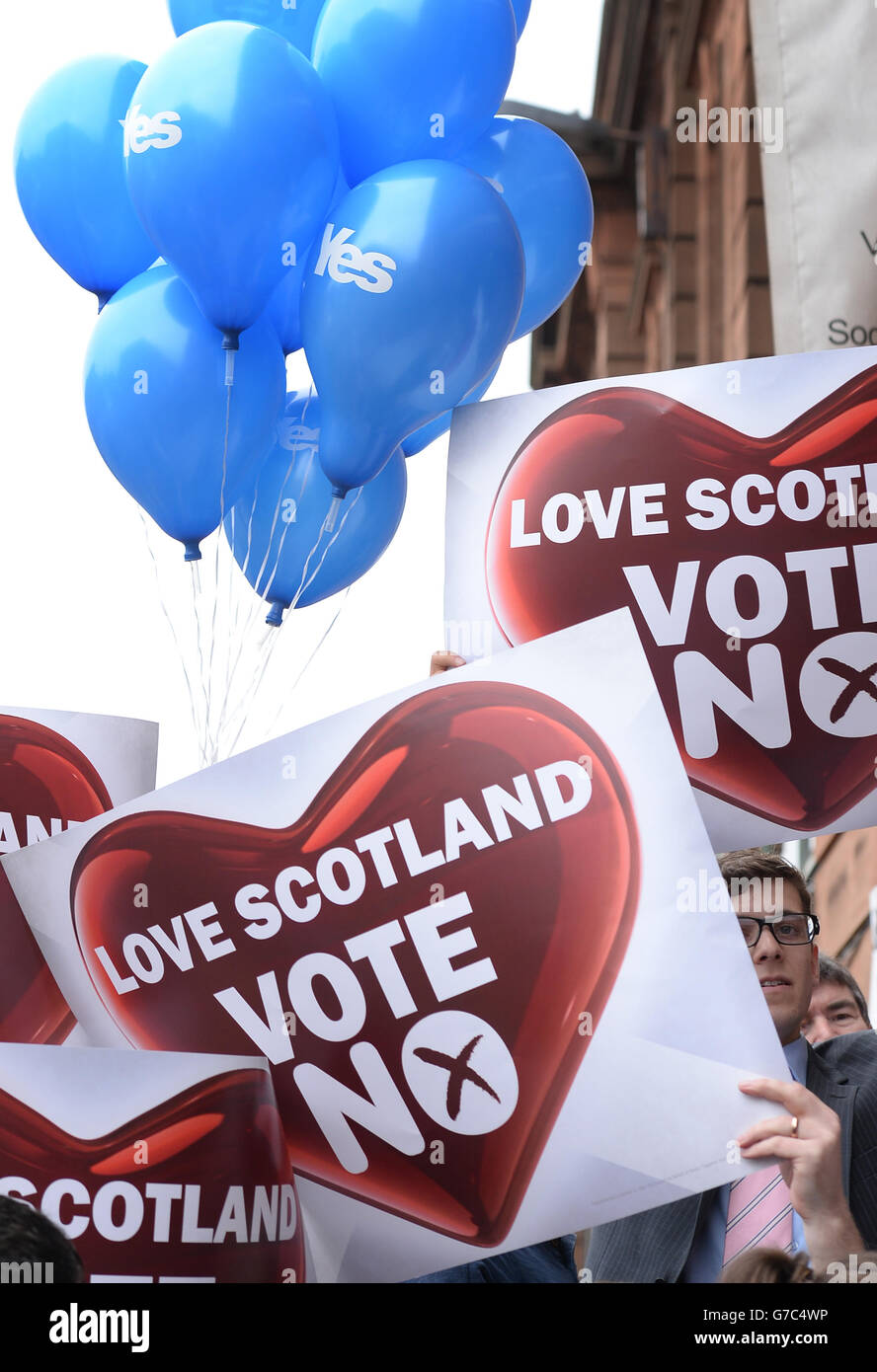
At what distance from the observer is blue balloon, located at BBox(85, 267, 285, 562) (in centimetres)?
234

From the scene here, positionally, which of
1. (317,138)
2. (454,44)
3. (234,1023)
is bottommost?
(234,1023)

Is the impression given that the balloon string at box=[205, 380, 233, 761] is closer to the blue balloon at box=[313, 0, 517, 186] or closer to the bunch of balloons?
the bunch of balloons

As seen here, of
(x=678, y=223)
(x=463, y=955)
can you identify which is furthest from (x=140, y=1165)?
(x=678, y=223)

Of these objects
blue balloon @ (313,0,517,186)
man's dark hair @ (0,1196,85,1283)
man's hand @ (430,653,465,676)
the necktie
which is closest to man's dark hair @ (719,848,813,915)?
the necktie

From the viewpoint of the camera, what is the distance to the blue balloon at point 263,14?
8.20ft

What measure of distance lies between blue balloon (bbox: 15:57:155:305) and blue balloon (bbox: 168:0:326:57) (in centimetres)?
12

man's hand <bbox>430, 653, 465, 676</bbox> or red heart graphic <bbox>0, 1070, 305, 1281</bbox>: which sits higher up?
man's hand <bbox>430, 653, 465, 676</bbox>

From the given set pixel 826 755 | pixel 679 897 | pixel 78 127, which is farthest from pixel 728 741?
pixel 78 127

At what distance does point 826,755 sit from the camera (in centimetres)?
209

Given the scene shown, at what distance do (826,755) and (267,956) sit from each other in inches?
33.8

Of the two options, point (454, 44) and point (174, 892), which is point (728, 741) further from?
point (454, 44)

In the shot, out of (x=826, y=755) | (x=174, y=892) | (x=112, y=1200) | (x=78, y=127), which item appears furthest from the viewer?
(x=78, y=127)

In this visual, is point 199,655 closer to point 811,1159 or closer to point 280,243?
point 280,243
